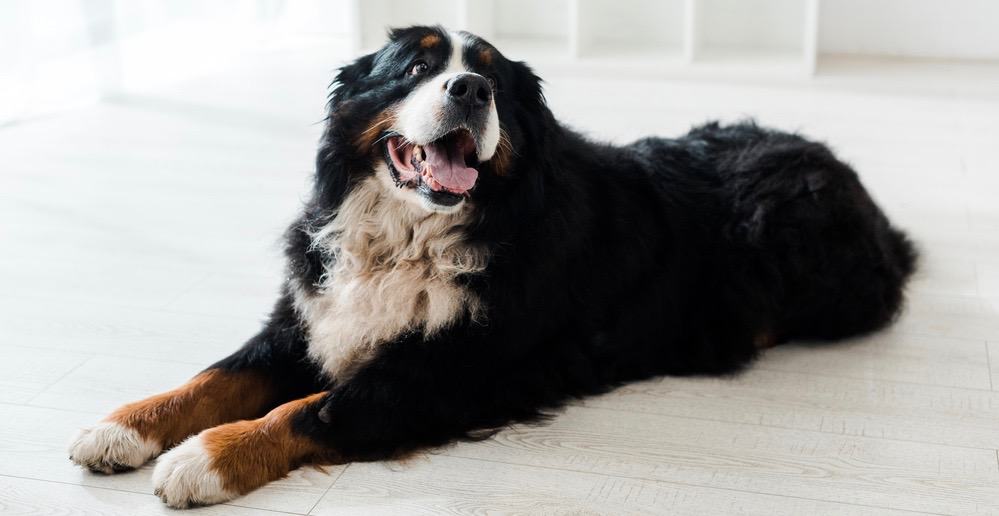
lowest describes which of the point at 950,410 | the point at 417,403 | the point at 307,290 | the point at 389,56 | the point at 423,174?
the point at 950,410

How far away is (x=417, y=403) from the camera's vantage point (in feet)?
7.01

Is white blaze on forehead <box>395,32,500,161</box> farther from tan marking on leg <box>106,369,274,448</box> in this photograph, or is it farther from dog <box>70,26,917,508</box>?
tan marking on leg <box>106,369,274,448</box>

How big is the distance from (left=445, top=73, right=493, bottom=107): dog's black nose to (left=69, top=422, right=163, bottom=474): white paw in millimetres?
847

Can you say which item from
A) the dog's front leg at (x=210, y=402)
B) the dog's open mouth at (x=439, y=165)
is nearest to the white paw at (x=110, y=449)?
the dog's front leg at (x=210, y=402)

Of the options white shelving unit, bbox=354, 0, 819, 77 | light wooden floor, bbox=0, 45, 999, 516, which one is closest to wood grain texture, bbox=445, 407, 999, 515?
light wooden floor, bbox=0, 45, 999, 516

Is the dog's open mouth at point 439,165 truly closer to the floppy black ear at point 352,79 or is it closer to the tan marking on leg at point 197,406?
the floppy black ear at point 352,79

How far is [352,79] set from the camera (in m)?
2.27

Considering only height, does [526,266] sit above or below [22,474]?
above

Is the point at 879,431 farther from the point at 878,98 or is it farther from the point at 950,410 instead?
the point at 878,98

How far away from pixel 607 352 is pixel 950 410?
2.40ft

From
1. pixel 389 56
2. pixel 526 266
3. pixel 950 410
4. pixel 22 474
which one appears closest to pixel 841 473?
pixel 950 410

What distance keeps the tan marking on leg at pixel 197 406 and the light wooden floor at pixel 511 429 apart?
10 centimetres

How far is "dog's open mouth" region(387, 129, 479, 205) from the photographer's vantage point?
84.1 inches

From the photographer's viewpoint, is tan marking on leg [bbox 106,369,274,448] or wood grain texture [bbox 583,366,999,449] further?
wood grain texture [bbox 583,366,999,449]
